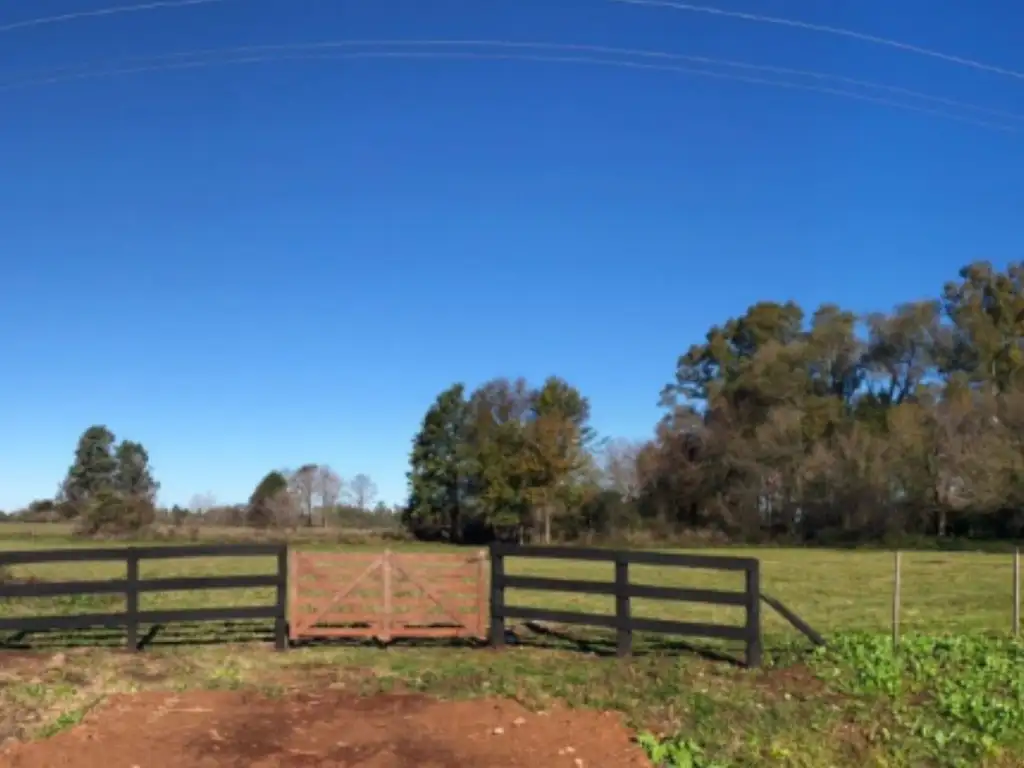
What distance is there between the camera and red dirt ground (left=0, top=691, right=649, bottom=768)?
7.89 meters

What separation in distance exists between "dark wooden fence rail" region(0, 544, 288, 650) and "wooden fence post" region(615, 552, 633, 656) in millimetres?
4383

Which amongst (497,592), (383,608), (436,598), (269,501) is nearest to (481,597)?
(497,592)

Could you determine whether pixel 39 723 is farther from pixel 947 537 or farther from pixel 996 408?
pixel 996 408

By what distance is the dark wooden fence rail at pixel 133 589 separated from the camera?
494 inches

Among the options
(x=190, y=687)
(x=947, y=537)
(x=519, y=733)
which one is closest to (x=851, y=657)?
(x=519, y=733)

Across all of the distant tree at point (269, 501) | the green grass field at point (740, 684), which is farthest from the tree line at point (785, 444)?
the green grass field at point (740, 684)

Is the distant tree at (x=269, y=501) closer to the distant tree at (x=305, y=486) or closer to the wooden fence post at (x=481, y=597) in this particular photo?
the distant tree at (x=305, y=486)

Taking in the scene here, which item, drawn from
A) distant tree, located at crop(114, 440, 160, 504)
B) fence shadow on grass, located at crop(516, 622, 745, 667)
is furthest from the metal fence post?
distant tree, located at crop(114, 440, 160, 504)

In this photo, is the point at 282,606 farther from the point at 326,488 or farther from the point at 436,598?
the point at 326,488

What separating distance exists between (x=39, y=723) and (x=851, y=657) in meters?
8.70

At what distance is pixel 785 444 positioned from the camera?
60.3m

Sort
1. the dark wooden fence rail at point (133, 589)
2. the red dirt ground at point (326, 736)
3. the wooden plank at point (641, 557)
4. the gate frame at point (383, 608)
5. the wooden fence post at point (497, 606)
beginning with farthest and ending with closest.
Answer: the gate frame at point (383, 608)
the wooden fence post at point (497, 606)
the dark wooden fence rail at point (133, 589)
the wooden plank at point (641, 557)
the red dirt ground at point (326, 736)

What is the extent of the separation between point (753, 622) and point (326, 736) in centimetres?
540

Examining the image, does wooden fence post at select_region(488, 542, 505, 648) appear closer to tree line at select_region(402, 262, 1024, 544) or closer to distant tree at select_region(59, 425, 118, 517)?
tree line at select_region(402, 262, 1024, 544)
